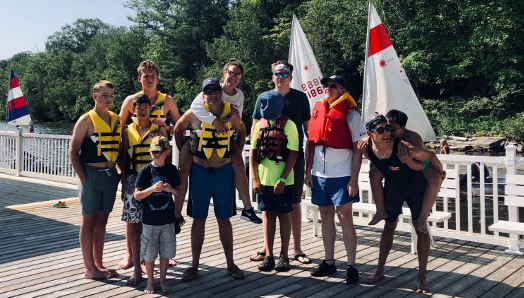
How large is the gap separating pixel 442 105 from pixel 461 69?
244 centimetres

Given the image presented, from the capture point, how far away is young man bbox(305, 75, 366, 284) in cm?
370

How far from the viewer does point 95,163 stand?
3.69m

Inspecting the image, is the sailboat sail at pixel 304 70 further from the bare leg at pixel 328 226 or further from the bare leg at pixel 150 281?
the bare leg at pixel 150 281

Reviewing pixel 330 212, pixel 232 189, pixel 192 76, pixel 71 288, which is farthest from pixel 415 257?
pixel 192 76

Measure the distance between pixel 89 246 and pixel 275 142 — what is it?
172cm

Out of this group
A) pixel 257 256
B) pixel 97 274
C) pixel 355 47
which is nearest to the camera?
pixel 97 274

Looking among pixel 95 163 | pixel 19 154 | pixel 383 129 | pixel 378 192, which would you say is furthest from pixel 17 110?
pixel 383 129

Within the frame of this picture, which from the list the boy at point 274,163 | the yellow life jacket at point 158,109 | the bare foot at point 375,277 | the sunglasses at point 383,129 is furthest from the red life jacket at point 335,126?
the yellow life jacket at point 158,109

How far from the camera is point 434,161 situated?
328cm

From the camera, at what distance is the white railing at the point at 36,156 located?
9305mm

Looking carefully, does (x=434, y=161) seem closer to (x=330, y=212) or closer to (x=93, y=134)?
(x=330, y=212)

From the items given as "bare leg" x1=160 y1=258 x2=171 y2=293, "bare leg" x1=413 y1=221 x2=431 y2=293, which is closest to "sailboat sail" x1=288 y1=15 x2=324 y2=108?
"bare leg" x1=413 y1=221 x2=431 y2=293

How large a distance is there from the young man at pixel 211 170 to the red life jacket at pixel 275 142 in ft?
0.91

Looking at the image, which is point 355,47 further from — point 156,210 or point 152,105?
point 156,210
